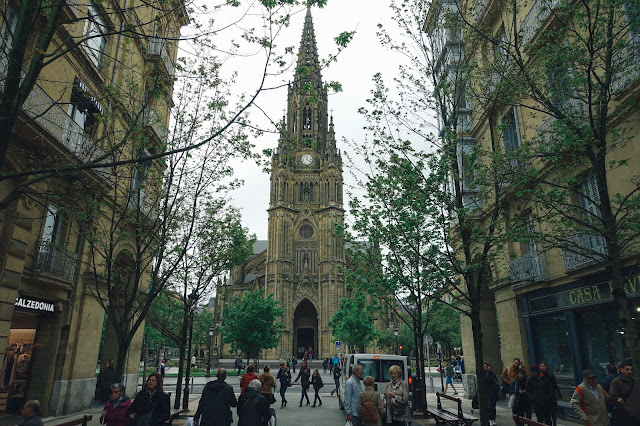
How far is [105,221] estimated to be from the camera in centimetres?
1466

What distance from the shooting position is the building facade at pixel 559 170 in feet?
26.4

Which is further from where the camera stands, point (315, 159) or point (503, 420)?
point (315, 159)

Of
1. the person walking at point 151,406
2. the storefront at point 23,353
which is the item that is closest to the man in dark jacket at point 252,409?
the person walking at point 151,406

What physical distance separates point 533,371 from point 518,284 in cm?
503

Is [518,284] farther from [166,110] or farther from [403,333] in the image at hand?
[403,333]

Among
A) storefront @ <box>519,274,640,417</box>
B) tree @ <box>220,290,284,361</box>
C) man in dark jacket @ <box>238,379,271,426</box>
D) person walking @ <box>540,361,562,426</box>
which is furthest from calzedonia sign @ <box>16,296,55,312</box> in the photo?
tree @ <box>220,290,284,361</box>

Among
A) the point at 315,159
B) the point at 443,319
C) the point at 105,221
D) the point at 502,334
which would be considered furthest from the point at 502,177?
the point at 315,159

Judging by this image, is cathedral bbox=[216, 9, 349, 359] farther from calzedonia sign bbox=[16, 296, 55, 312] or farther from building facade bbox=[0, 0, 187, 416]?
calzedonia sign bbox=[16, 296, 55, 312]

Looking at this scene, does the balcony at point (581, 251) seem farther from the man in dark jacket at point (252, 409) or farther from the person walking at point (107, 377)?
the person walking at point (107, 377)

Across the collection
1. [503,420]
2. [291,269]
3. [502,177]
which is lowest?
[503,420]

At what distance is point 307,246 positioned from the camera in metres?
63.4

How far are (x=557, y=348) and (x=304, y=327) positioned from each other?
50.4 m

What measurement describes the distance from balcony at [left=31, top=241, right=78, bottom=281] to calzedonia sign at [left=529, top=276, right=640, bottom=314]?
1402 centimetres

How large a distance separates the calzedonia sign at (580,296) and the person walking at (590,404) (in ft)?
9.37
